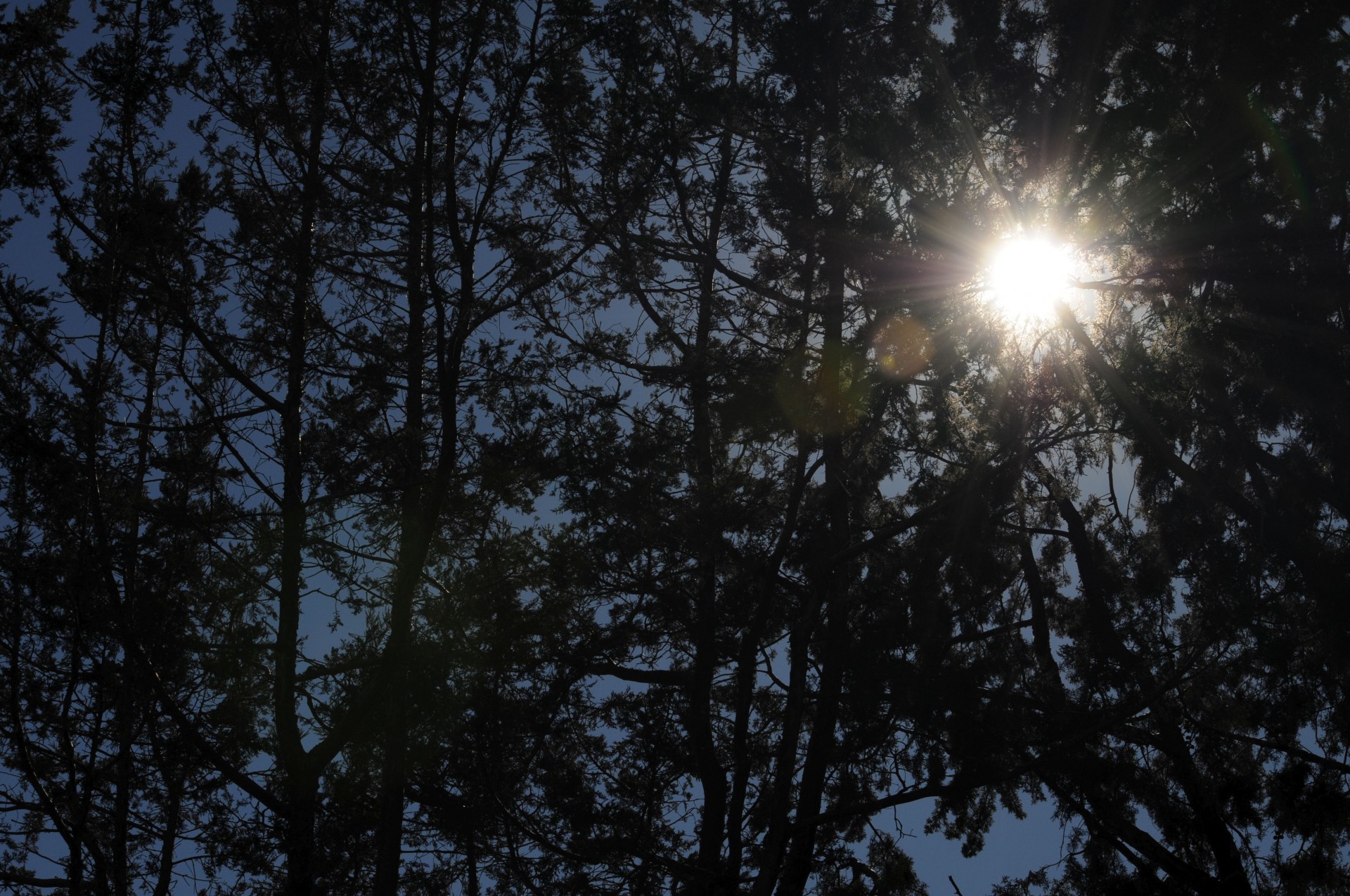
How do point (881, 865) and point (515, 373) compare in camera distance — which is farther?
point (881, 865)

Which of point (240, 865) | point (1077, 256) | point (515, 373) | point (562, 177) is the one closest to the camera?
point (240, 865)

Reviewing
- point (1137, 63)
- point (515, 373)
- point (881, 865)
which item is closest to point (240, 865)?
point (515, 373)

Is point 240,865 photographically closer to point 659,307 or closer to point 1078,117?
point 659,307

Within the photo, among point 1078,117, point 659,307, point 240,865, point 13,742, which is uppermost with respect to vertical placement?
point 1078,117

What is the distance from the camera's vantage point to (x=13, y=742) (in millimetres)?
8492

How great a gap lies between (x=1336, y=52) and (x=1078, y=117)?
2206mm

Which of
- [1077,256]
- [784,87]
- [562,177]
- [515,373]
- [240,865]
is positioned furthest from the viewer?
[784,87]

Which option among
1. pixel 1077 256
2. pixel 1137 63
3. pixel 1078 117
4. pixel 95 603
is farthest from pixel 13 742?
pixel 1137 63

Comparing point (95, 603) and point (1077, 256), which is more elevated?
point (1077, 256)

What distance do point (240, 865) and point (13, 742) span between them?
224 cm

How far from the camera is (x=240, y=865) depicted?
7.57 metres

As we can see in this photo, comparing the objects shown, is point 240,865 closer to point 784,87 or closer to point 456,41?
point 456,41

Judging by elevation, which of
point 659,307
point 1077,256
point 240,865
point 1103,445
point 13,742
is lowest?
point 240,865

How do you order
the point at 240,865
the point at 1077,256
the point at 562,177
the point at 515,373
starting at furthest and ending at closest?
the point at 1077,256
the point at 562,177
the point at 515,373
the point at 240,865
